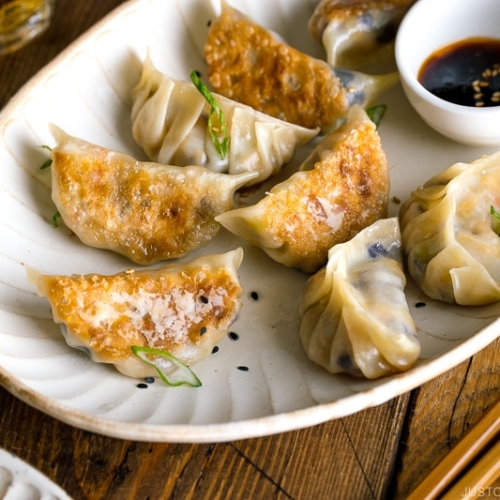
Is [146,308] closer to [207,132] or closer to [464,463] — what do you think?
[207,132]

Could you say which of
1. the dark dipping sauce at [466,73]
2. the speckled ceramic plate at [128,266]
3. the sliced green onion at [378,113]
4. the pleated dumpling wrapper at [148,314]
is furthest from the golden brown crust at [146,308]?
the dark dipping sauce at [466,73]

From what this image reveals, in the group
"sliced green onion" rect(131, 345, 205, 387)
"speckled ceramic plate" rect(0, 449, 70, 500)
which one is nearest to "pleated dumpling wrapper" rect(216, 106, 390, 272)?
"sliced green onion" rect(131, 345, 205, 387)

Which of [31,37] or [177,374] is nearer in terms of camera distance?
[177,374]

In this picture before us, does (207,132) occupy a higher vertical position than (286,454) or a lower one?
higher

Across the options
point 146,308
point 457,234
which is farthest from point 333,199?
point 146,308

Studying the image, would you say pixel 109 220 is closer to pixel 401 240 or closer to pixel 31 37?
pixel 401 240

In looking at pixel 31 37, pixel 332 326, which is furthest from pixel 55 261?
pixel 31 37
